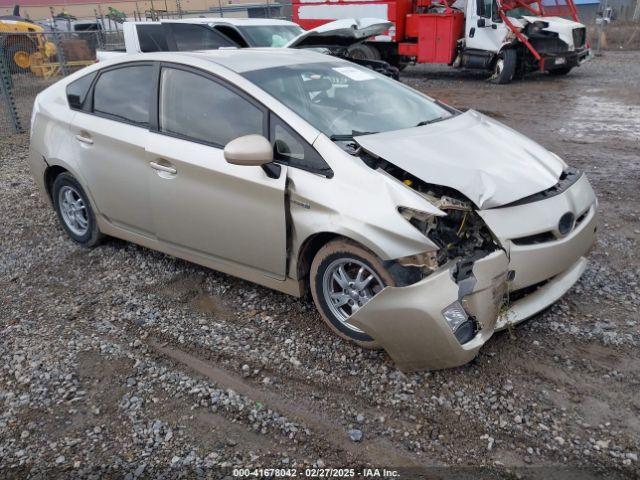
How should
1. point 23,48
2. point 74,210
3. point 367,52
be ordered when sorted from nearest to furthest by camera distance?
point 74,210
point 23,48
point 367,52

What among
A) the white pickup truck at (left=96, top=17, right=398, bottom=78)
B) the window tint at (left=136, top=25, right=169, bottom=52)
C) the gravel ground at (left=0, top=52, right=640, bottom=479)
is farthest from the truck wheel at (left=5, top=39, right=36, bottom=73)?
the gravel ground at (left=0, top=52, right=640, bottom=479)

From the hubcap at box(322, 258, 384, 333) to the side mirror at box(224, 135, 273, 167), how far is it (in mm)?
741

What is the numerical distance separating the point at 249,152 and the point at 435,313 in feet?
4.58

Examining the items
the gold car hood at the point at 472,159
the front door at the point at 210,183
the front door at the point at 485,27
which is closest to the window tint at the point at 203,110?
the front door at the point at 210,183

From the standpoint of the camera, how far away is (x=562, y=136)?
28.1 ft

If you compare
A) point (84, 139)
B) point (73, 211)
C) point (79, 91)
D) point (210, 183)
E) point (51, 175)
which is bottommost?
point (73, 211)

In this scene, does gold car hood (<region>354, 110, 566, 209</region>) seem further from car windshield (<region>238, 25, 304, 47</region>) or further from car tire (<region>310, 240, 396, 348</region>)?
car windshield (<region>238, 25, 304, 47</region>)

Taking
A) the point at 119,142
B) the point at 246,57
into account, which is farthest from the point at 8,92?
the point at 246,57

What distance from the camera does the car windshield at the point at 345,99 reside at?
12.0 feet

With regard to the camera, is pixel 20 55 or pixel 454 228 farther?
pixel 20 55

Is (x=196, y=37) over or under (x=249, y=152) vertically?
over

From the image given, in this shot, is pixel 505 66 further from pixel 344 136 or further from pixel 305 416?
pixel 305 416

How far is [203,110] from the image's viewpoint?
12.5ft

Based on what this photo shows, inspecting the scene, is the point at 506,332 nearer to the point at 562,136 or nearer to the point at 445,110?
the point at 445,110
